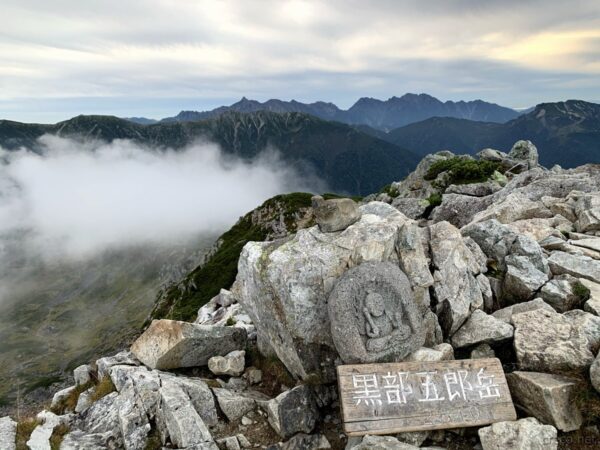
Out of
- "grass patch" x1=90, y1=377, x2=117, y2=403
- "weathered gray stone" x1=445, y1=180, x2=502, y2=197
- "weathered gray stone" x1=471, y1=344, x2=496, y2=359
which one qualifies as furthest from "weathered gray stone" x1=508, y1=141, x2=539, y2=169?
"grass patch" x1=90, y1=377, x2=117, y2=403

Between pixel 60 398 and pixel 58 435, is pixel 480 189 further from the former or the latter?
pixel 58 435

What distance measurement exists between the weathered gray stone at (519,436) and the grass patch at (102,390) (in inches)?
476

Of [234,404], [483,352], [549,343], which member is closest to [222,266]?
[234,404]

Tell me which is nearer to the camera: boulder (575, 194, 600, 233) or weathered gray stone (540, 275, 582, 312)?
weathered gray stone (540, 275, 582, 312)

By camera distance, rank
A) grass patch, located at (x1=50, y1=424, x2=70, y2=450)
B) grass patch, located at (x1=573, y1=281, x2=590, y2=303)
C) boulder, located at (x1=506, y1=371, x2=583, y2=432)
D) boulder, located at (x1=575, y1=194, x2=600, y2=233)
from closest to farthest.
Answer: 1. boulder, located at (x1=506, y1=371, x2=583, y2=432)
2. grass patch, located at (x1=50, y1=424, x2=70, y2=450)
3. grass patch, located at (x1=573, y1=281, x2=590, y2=303)
4. boulder, located at (x1=575, y1=194, x2=600, y2=233)

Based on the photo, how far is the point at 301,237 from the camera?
550 inches

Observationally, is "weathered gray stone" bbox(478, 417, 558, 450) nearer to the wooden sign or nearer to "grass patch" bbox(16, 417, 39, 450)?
the wooden sign

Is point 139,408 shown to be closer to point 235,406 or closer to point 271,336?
point 235,406

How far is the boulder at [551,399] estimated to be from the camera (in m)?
9.51

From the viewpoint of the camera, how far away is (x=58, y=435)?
12164mm

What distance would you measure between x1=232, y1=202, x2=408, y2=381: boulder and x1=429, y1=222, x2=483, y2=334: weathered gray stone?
194 centimetres

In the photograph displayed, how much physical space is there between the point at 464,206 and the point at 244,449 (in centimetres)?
2268

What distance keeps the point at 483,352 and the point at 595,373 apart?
301 cm

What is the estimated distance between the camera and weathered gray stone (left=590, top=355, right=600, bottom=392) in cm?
957
